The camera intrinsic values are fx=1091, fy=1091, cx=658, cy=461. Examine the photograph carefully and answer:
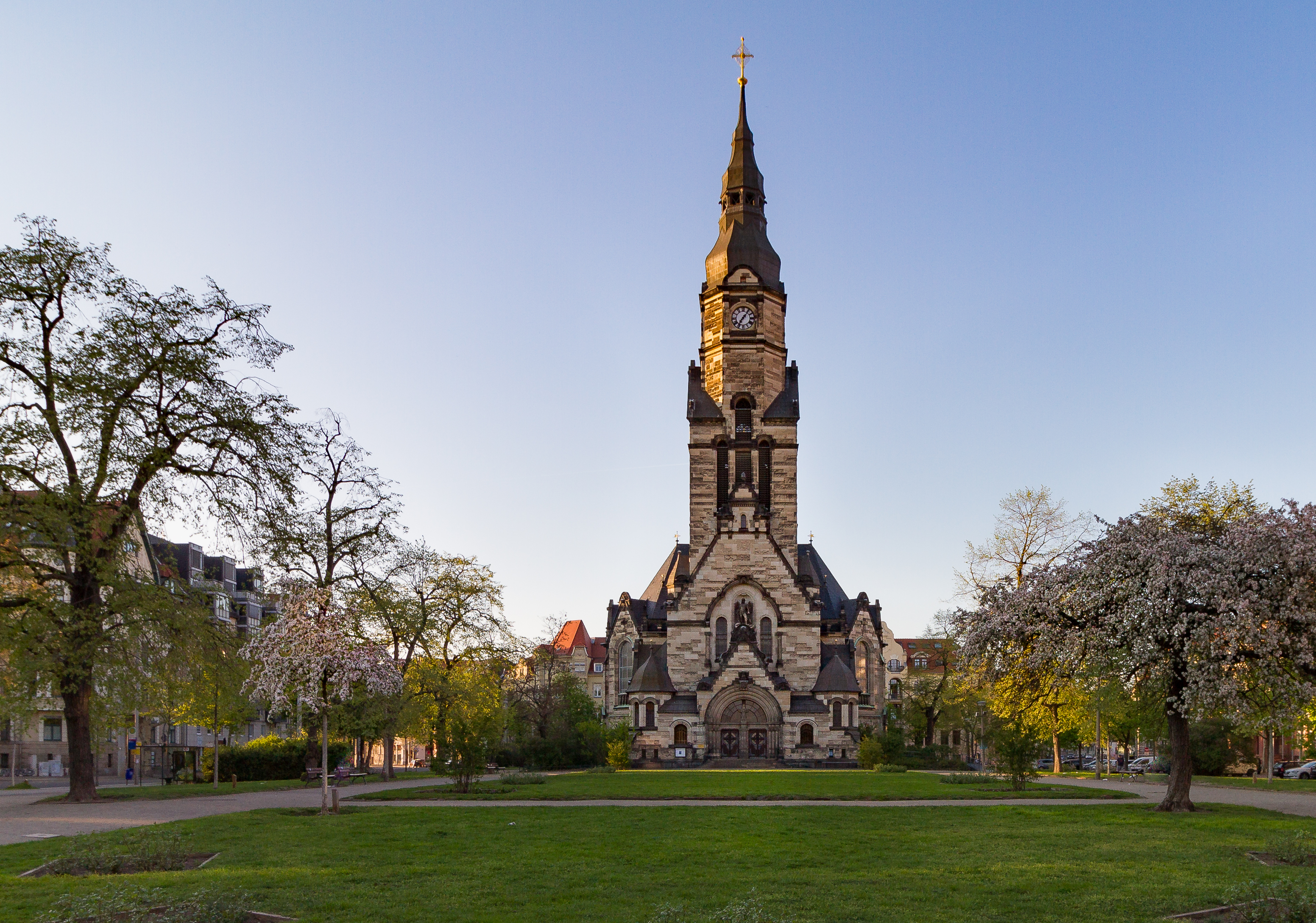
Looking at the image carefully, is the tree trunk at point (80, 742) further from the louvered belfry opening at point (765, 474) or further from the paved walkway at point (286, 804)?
the louvered belfry opening at point (765, 474)

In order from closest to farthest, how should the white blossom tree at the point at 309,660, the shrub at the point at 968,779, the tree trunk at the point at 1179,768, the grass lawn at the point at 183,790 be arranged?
1. the tree trunk at the point at 1179,768
2. the white blossom tree at the point at 309,660
3. the grass lawn at the point at 183,790
4. the shrub at the point at 968,779

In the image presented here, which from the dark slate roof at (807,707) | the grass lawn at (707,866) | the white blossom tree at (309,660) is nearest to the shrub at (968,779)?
the grass lawn at (707,866)

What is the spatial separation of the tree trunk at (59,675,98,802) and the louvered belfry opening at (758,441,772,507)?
48.9m

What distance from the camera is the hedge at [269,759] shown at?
44.2m

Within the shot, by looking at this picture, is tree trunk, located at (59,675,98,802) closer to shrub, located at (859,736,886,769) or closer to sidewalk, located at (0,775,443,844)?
sidewalk, located at (0,775,443,844)

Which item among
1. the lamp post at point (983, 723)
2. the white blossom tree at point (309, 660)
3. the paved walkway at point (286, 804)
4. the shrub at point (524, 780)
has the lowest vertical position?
the lamp post at point (983, 723)

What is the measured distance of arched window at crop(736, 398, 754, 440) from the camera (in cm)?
7400

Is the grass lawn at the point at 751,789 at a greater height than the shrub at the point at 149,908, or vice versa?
the shrub at the point at 149,908

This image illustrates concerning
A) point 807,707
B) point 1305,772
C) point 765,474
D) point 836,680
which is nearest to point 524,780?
point 807,707

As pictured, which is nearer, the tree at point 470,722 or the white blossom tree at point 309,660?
the white blossom tree at point 309,660

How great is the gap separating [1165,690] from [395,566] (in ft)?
93.7

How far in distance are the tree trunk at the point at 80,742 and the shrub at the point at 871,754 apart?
3982cm

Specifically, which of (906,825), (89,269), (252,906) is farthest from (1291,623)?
(89,269)

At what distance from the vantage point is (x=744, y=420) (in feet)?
244
